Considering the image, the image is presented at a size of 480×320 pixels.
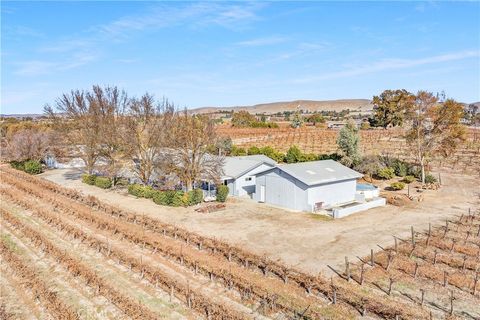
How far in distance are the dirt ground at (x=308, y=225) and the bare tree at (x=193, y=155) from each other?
2949mm

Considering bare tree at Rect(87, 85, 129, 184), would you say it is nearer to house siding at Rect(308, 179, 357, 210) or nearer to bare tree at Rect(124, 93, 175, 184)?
bare tree at Rect(124, 93, 175, 184)

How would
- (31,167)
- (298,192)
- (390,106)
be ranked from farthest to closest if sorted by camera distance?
(390,106), (31,167), (298,192)

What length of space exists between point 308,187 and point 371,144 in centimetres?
3660

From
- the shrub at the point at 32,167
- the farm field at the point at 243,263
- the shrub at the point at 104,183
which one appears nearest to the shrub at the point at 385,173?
the farm field at the point at 243,263

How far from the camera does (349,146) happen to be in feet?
131

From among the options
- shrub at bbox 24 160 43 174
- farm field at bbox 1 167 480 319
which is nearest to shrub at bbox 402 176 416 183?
farm field at bbox 1 167 480 319

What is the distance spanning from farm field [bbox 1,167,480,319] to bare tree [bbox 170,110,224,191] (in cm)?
429

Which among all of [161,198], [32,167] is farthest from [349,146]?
[32,167]

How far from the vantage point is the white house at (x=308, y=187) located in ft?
81.9

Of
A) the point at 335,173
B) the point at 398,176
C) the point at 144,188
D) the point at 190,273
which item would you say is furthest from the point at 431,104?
the point at 190,273

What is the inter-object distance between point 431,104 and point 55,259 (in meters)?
35.6

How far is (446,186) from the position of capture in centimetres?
3362

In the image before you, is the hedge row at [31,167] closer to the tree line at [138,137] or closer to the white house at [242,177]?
the tree line at [138,137]

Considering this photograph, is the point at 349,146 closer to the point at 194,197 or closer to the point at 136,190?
the point at 194,197
